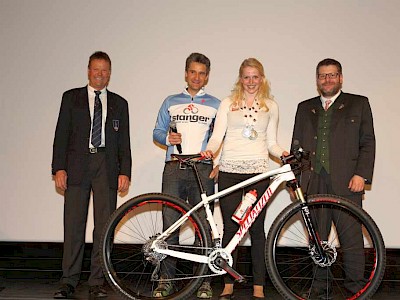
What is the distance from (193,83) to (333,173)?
1.08m

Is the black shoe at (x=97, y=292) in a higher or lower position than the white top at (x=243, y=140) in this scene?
lower

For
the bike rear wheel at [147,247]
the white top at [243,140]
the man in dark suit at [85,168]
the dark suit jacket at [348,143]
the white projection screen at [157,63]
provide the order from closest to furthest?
the bike rear wheel at [147,247], the white top at [243,140], the dark suit jacket at [348,143], the man in dark suit at [85,168], the white projection screen at [157,63]

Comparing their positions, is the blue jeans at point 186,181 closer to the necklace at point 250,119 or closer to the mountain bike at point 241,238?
the mountain bike at point 241,238

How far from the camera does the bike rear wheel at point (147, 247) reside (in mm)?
3268

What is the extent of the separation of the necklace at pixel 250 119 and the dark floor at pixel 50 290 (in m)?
1.10

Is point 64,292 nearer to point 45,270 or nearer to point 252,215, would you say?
point 45,270

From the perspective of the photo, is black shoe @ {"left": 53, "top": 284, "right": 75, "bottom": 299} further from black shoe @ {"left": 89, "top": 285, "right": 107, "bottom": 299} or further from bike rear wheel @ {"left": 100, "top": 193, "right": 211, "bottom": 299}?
bike rear wheel @ {"left": 100, "top": 193, "right": 211, "bottom": 299}

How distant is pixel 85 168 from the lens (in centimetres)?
380

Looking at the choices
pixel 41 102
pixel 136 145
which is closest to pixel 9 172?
pixel 41 102

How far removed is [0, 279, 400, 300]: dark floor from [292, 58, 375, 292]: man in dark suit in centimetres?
62

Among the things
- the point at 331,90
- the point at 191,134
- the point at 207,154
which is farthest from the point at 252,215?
the point at 331,90

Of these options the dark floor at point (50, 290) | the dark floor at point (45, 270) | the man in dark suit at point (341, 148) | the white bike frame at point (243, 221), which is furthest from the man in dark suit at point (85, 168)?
the man in dark suit at point (341, 148)

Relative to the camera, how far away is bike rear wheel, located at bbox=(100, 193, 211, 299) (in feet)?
10.7

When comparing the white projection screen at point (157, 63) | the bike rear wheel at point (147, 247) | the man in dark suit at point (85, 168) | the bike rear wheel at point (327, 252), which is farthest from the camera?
the white projection screen at point (157, 63)
